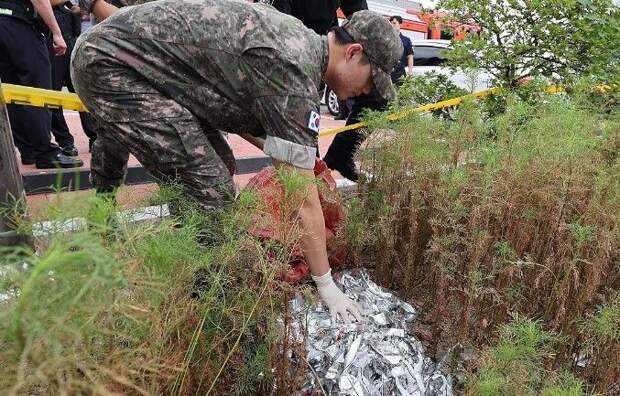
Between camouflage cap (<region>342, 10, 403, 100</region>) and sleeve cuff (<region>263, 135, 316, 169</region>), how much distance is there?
519mm

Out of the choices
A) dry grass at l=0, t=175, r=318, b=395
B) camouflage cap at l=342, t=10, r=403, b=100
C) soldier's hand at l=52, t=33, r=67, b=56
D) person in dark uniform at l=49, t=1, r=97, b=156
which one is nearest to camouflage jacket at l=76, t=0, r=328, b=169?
camouflage cap at l=342, t=10, r=403, b=100

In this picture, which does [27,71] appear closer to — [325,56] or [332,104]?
[325,56]

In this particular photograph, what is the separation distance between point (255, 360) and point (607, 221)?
1246 millimetres

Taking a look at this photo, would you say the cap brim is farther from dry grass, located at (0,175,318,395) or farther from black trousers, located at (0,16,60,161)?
black trousers, located at (0,16,60,161)

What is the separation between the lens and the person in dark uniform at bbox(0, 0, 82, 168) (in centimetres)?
361

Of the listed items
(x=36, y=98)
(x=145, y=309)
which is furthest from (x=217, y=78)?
(x=36, y=98)

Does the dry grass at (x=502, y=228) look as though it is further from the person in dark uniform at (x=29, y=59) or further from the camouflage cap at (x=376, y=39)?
the person in dark uniform at (x=29, y=59)

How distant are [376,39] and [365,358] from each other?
119cm

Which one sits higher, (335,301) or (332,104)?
(335,301)

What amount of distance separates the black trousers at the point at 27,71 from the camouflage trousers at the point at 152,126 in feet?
6.25

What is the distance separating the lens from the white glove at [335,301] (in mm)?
1986

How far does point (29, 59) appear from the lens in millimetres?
3713

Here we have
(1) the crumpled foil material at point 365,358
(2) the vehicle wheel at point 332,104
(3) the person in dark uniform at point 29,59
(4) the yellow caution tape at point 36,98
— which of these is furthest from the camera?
(2) the vehicle wheel at point 332,104

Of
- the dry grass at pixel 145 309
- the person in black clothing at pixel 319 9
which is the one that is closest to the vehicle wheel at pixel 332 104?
the person in black clothing at pixel 319 9
